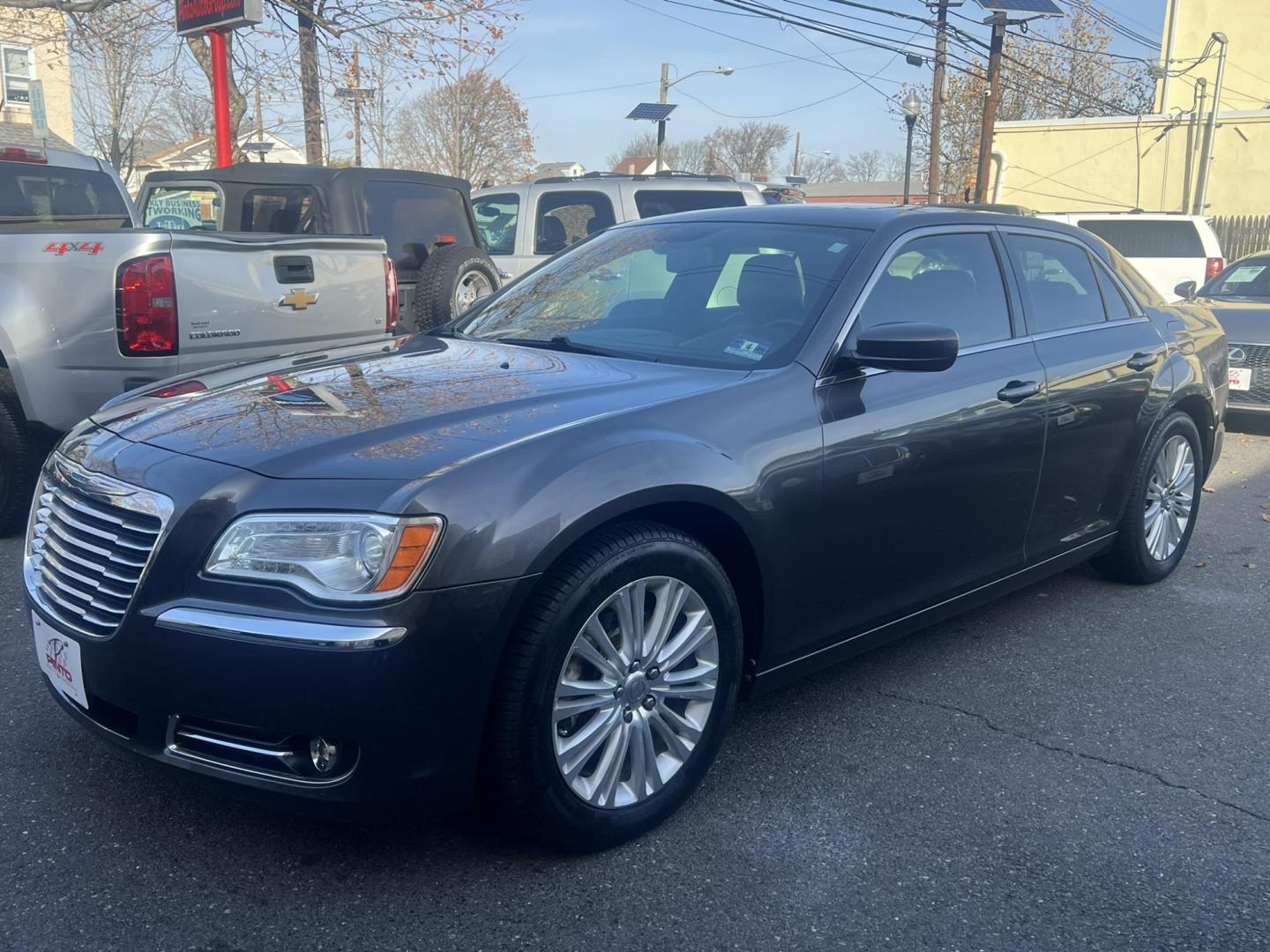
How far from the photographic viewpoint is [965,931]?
2.71 m

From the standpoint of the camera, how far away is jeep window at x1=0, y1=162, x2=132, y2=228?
7.61 m

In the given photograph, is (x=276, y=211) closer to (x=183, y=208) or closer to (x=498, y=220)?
(x=183, y=208)

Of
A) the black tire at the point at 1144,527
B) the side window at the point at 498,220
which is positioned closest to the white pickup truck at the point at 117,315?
the black tire at the point at 1144,527

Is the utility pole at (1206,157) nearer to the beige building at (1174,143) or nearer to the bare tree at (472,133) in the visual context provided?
the beige building at (1174,143)

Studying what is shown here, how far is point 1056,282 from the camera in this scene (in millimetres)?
4746

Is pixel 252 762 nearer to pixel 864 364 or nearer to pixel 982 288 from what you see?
pixel 864 364

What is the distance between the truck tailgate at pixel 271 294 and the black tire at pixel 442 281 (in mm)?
1544

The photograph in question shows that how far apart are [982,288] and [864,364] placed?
3.40 ft

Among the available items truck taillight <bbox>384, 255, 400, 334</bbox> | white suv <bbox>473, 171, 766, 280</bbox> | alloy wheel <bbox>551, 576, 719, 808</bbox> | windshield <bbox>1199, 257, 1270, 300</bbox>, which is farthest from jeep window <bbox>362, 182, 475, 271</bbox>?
windshield <bbox>1199, 257, 1270, 300</bbox>

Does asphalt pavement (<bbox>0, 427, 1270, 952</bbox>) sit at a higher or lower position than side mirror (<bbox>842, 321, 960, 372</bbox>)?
lower

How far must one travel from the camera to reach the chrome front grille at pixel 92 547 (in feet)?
8.92

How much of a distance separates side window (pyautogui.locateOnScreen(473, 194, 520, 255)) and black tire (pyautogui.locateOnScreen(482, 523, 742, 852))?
8472 mm

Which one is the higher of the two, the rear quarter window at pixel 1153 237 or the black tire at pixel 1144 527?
the rear quarter window at pixel 1153 237

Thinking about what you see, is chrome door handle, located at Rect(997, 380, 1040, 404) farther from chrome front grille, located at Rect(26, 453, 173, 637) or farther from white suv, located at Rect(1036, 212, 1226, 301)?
white suv, located at Rect(1036, 212, 1226, 301)
